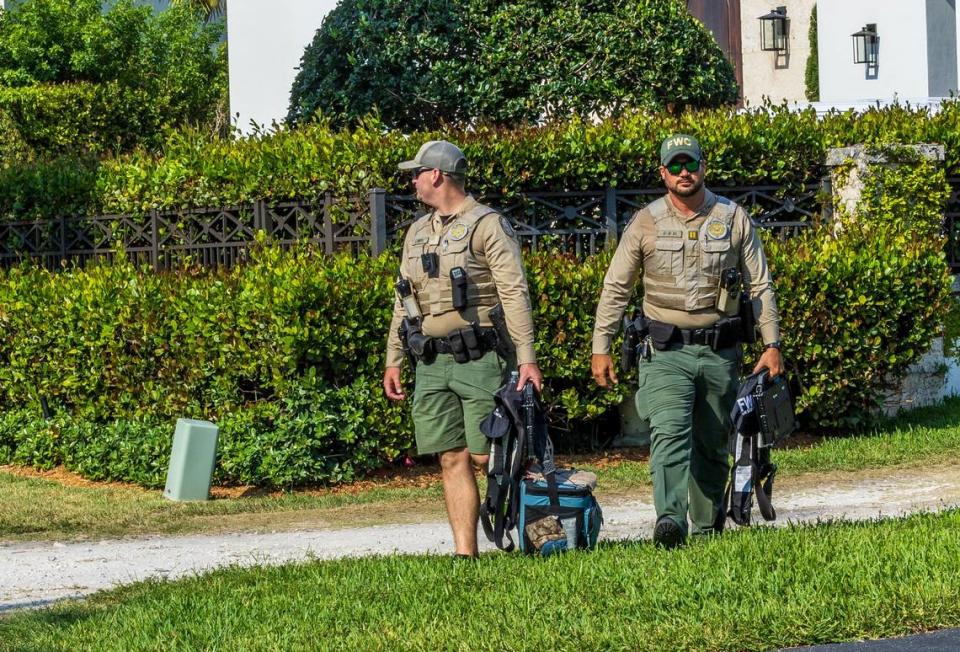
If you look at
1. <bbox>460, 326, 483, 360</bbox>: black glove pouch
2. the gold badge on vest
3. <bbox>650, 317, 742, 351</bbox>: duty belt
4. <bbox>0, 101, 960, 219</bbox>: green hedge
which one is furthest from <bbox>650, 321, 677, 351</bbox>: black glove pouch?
<bbox>0, 101, 960, 219</bbox>: green hedge

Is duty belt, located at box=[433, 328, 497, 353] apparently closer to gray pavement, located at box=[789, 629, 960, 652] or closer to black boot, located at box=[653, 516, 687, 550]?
black boot, located at box=[653, 516, 687, 550]

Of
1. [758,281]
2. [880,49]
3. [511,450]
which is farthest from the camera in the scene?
[880,49]

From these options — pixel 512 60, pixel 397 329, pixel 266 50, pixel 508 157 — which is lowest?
pixel 397 329

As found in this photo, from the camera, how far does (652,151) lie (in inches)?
446

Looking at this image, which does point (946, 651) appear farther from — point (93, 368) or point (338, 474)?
point (93, 368)

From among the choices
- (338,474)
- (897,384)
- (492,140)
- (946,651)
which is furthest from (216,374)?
(946,651)

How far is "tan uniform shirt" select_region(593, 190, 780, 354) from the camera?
6891 mm

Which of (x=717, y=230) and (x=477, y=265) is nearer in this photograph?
(x=477, y=265)

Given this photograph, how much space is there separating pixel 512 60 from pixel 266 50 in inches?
321

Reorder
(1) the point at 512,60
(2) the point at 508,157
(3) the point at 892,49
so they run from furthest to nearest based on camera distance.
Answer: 1. (3) the point at 892,49
2. (1) the point at 512,60
3. (2) the point at 508,157

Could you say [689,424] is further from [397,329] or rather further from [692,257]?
[397,329]

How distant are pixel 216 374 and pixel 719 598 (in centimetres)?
552

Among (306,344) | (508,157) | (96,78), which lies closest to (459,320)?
(306,344)

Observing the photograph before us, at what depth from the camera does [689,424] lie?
269 inches
